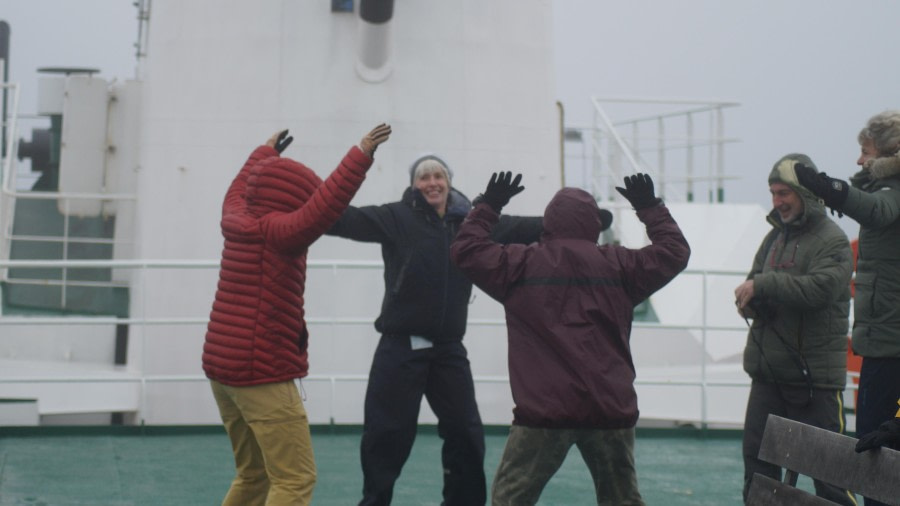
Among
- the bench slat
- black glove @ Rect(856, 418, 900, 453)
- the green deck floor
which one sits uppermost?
black glove @ Rect(856, 418, 900, 453)

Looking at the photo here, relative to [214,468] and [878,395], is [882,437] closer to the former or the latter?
[878,395]

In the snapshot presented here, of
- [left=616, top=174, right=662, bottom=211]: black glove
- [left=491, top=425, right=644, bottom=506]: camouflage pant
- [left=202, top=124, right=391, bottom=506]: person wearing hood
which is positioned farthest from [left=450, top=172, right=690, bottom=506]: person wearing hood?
[left=202, top=124, right=391, bottom=506]: person wearing hood

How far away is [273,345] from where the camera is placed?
419cm

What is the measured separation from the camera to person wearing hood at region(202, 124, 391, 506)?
4.14 metres

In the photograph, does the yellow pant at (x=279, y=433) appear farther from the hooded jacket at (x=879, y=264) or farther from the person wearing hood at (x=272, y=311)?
the hooded jacket at (x=879, y=264)

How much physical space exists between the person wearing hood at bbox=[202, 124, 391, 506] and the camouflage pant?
76cm

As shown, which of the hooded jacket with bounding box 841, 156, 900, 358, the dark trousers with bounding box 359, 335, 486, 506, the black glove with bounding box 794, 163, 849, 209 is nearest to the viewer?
the black glove with bounding box 794, 163, 849, 209

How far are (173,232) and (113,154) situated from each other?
3.35 metres

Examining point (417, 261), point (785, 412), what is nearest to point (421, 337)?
point (417, 261)

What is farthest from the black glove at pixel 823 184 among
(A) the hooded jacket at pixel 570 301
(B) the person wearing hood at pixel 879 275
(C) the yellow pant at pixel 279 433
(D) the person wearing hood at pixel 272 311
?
(C) the yellow pant at pixel 279 433

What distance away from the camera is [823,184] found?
4094mm

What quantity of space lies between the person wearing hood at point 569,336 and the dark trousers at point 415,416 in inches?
34.4

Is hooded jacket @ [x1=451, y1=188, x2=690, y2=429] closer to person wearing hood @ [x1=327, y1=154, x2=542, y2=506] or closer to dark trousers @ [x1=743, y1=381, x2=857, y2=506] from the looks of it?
person wearing hood @ [x1=327, y1=154, x2=542, y2=506]

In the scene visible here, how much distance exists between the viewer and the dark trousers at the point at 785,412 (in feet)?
15.3
